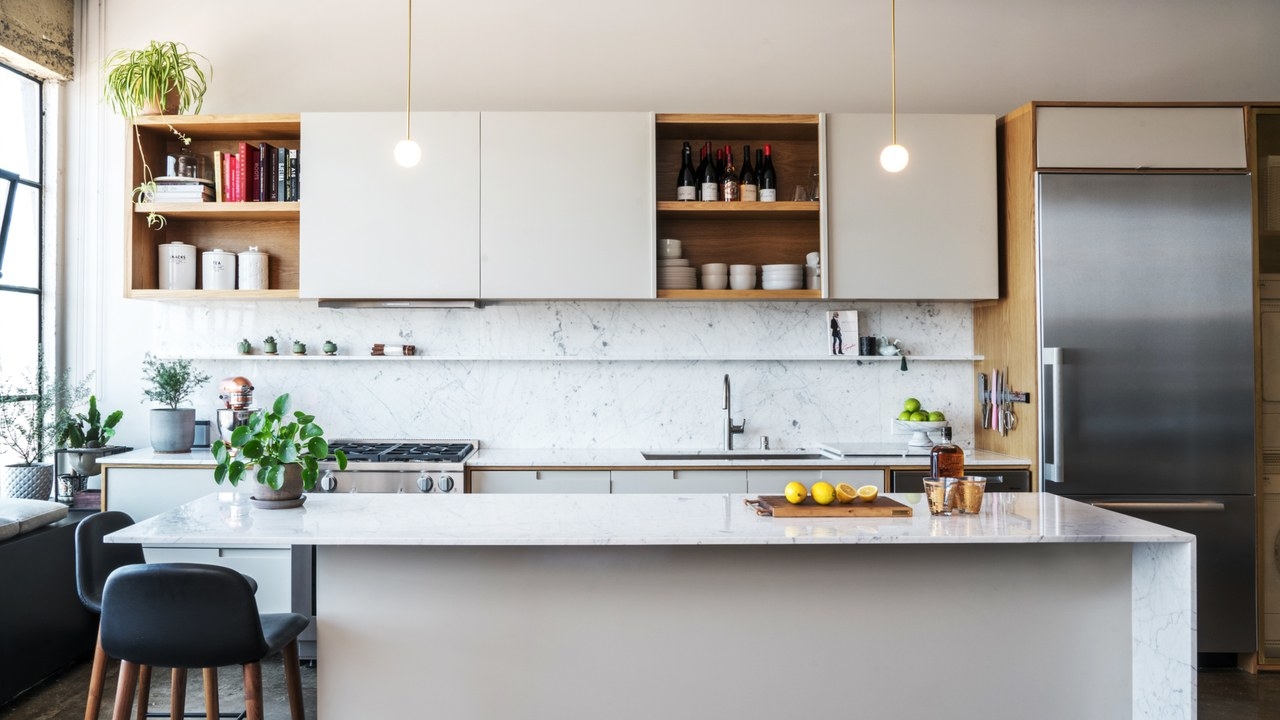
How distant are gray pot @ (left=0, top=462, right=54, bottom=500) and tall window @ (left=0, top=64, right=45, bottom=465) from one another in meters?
0.37

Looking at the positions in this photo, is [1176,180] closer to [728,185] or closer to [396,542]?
[728,185]

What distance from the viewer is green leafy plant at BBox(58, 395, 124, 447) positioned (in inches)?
163

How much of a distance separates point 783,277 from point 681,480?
1.17 m

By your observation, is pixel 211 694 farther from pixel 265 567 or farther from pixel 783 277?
pixel 783 277

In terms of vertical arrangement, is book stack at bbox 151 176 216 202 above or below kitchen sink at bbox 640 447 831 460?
above

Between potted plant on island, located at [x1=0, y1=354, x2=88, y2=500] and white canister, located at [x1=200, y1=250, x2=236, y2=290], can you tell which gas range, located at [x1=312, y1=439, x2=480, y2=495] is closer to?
white canister, located at [x1=200, y1=250, x2=236, y2=290]

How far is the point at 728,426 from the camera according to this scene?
443 centimetres

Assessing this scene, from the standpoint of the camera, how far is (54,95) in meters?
4.48

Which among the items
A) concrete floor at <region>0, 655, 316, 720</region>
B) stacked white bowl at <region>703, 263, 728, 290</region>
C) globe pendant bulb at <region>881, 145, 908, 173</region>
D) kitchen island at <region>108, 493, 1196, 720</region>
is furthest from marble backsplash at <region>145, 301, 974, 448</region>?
kitchen island at <region>108, 493, 1196, 720</region>

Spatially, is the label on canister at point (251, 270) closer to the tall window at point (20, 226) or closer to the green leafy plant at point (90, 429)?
the green leafy plant at point (90, 429)

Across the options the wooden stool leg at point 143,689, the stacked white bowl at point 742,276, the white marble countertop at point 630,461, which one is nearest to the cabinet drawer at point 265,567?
the white marble countertop at point 630,461

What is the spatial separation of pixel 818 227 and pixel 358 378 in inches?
106

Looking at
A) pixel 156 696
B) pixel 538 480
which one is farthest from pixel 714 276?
pixel 156 696

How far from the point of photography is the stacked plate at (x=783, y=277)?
4195mm
